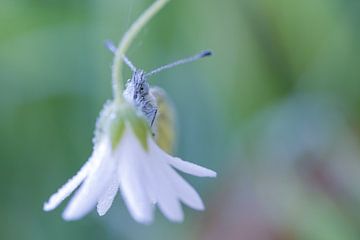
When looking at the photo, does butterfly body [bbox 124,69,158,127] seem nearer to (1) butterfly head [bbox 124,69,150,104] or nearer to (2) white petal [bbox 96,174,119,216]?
(1) butterfly head [bbox 124,69,150,104]

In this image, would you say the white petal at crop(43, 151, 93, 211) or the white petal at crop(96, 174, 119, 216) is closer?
the white petal at crop(43, 151, 93, 211)

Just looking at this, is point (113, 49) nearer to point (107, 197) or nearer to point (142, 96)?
point (142, 96)

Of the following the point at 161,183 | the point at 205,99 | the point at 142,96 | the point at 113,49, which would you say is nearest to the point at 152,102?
the point at 142,96

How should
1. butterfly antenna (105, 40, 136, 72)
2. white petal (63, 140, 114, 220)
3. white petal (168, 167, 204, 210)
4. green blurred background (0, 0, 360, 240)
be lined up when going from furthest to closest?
green blurred background (0, 0, 360, 240)
butterfly antenna (105, 40, 136, 72)
white petal (168, 167, 204, 210)
white petal (63, 140, 114, 220)

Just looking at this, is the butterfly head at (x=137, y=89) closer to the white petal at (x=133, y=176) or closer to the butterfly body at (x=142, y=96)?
the butterfly body at (x=142, y=96)

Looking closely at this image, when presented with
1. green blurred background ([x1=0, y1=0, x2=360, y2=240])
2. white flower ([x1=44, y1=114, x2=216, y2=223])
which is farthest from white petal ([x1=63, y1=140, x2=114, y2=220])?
green blurred background ([x1=0, y1=0, x2=360, y2=240])

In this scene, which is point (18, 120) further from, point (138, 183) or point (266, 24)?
point (138, 183)

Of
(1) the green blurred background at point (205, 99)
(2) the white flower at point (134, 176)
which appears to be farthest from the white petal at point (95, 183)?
(1) the green blurred background at point (205, 99)
